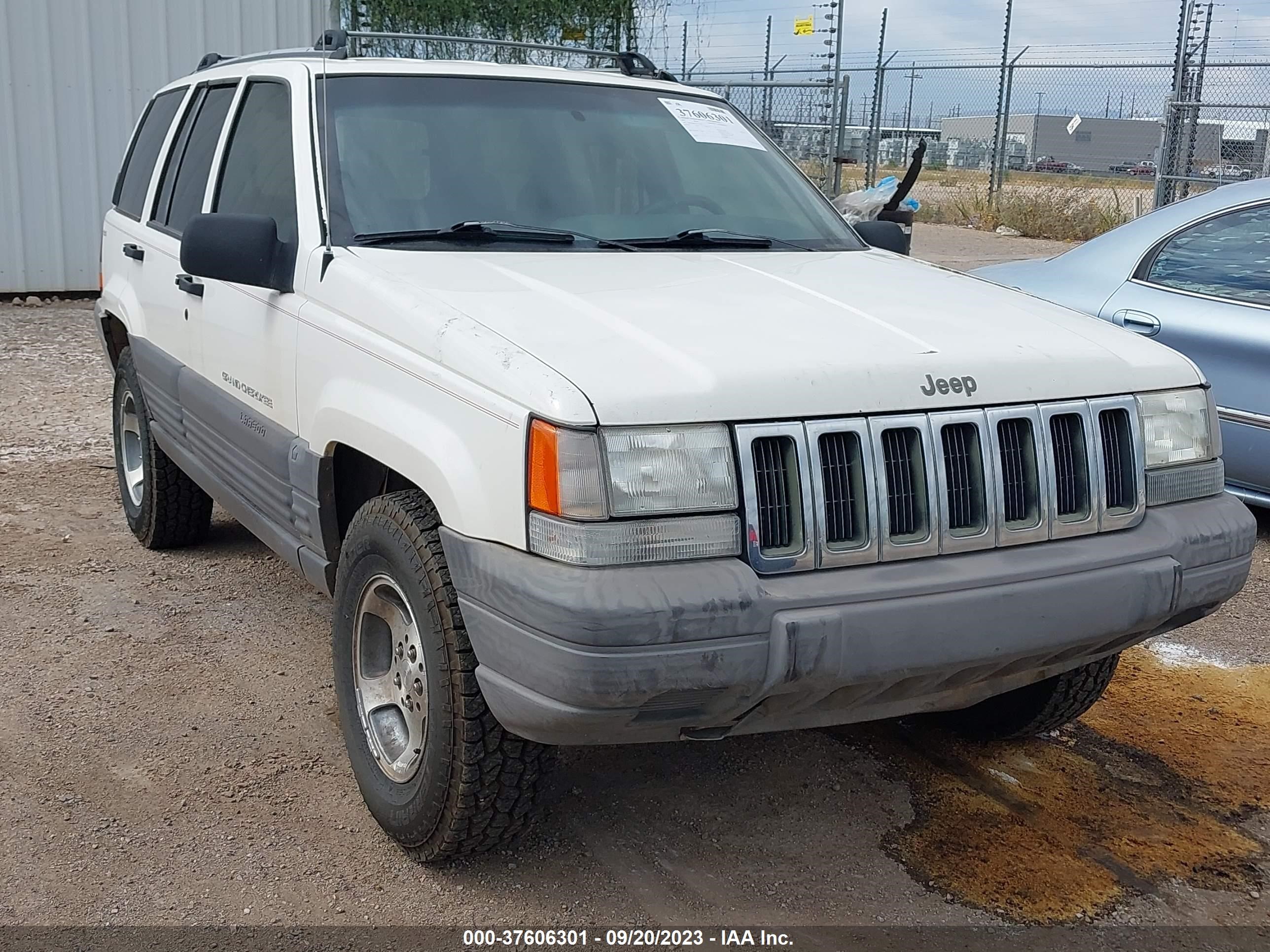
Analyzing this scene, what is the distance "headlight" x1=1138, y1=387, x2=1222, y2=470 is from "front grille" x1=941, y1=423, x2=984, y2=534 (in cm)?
51

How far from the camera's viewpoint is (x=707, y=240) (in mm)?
3789

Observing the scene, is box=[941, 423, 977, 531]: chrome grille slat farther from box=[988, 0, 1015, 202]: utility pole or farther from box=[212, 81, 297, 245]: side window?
box=[988, 0, 1015, 202]: utility pole

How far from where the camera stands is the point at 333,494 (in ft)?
11.0

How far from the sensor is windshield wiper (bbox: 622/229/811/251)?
146 inches

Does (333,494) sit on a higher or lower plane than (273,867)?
higher

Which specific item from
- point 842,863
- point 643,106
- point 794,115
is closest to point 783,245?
point 643,106

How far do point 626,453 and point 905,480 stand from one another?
612 millimetres

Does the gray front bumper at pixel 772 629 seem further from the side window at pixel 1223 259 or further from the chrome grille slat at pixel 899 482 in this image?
the side window at pixel 1223 259

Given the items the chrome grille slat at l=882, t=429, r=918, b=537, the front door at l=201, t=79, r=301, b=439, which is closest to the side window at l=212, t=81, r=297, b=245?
the front door at l=201, t=79, r=301, b=439

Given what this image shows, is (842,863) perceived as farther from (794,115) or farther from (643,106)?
(794,115)

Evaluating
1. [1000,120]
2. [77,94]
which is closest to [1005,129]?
[1000,120]

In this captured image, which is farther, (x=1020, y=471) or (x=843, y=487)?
(x=1020, y=471)

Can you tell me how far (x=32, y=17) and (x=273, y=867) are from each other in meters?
9.95

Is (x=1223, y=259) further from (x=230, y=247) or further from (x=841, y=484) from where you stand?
(x=230, y=247)
